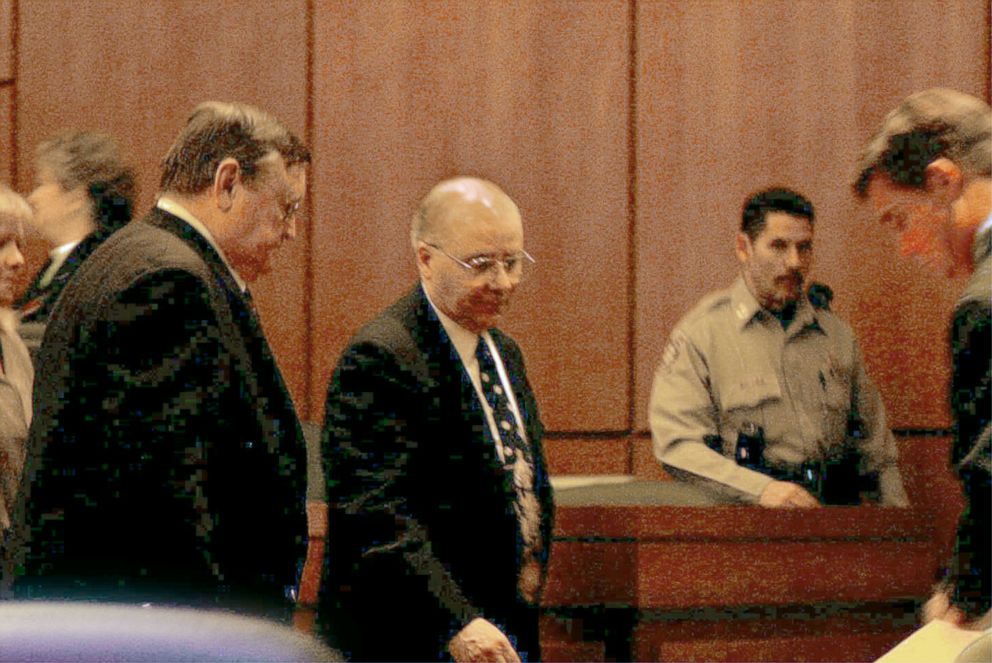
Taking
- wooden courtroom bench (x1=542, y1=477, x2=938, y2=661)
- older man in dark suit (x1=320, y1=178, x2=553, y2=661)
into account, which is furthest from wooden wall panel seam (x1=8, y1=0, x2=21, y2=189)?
older man in dark suit (x1=320, y1=178, x2=553, y2=661)

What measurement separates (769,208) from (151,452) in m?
2.70

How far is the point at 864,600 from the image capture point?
3.61 meters

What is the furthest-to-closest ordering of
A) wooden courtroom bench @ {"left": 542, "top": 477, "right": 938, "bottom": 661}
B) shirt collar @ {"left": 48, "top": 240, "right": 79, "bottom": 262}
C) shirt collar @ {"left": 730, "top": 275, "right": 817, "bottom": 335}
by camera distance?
shirt collar @ {"left": 730, "top": 275, "right": 817, "bottom": 335} → shirt collar @ {"left": 48, "top": 240, "right": 79, "bottom": 262} → wooden courtroom bench @ {"left": 542, "top": 477, "right": 938, "bottom": 661}

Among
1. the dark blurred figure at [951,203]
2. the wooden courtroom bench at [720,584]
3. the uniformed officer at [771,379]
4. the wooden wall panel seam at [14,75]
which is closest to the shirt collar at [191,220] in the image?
the dark blurred figure at [951,203]

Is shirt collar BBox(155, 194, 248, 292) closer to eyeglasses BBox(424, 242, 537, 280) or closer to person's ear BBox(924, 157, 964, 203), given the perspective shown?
eyeglasses BBox(424, 242, 537, 280)

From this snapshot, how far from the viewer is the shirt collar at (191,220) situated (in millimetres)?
2295

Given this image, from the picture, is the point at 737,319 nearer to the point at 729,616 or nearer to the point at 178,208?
the point at 729,616

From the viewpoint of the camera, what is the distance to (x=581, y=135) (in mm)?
5270

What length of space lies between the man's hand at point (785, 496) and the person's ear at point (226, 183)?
6.31 feet

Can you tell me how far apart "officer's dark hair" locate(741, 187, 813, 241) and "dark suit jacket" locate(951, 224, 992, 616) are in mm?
2293

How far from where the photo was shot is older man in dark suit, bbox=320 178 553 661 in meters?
2.58

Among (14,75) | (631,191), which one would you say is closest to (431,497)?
(631,191)

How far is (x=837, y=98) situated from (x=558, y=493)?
2.07 m

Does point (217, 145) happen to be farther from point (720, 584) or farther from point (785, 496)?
point (785, 496)
